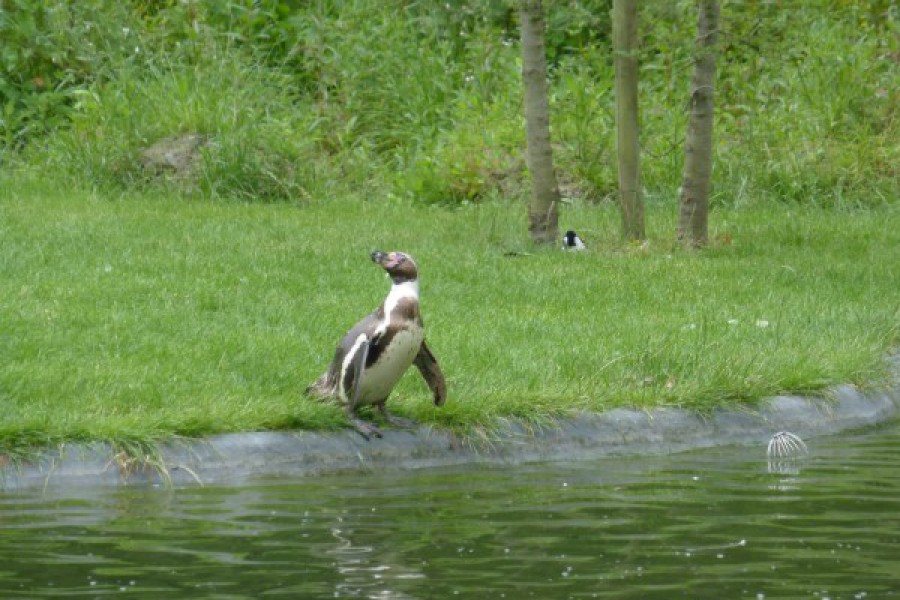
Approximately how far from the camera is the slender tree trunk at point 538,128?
1415 cm

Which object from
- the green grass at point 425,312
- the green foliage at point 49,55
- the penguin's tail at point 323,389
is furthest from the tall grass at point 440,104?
the penguin's tail at point 323,389

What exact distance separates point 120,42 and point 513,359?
12423 mm

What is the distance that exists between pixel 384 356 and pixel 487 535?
1718mm

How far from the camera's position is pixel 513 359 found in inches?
396

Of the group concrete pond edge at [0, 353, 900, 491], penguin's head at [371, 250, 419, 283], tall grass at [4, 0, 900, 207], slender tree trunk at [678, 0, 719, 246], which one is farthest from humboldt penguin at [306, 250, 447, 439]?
tall grass at [4, 0, 900, 207]

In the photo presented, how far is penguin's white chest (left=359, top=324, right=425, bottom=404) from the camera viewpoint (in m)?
8.31

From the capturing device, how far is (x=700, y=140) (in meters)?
14.2

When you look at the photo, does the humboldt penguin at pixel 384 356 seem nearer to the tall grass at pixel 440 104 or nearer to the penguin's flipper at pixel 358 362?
the penguin's flipper at pixel 358 362

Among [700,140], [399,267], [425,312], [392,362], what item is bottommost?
[425,312]

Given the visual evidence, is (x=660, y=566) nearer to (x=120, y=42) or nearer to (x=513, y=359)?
(x=513, y=359)

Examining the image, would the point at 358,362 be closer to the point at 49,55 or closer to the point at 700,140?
the point at 700,140

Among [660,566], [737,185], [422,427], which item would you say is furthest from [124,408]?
[737,185]

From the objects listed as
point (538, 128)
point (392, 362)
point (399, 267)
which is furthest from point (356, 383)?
point (538, 128)

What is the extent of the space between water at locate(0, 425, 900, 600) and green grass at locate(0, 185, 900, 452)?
2.54 feet
